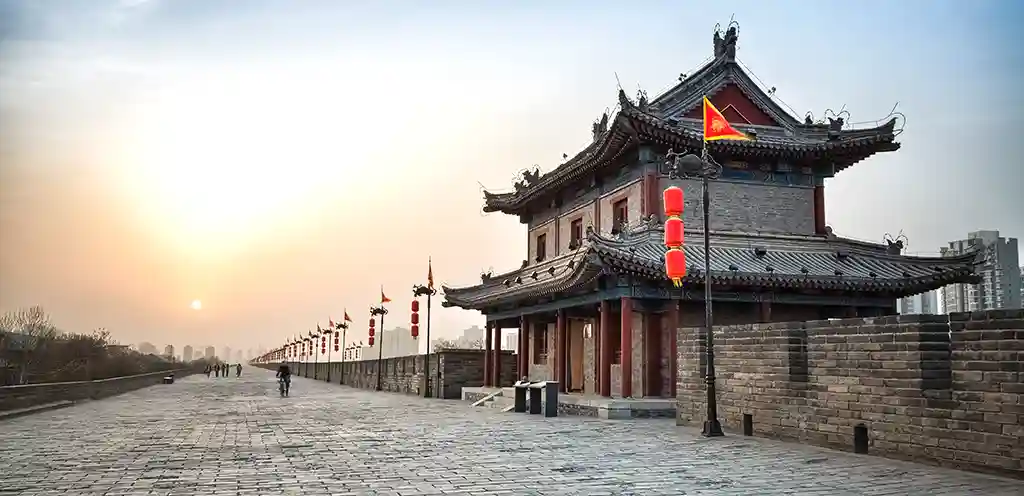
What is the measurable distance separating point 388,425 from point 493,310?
13483 mm

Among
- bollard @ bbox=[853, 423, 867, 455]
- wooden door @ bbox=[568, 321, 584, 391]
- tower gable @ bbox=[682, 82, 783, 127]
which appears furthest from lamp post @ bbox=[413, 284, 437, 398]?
bollard @ bbox=[853, 423, 867, 455]

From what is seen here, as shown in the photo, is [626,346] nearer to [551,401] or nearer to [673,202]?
[551,401]

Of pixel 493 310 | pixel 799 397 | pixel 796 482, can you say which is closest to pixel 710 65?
pixel 493 310

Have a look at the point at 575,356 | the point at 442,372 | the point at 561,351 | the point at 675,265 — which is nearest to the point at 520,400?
the point at 561,351

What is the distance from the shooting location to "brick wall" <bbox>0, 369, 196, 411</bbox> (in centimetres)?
1920

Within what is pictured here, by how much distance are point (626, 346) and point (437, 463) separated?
10.4 metres

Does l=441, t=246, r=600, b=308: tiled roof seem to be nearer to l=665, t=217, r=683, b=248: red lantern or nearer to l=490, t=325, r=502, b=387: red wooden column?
l=490, t=325, r=502, b=387: red wooden column

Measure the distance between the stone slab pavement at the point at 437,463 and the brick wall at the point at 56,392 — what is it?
12.1 ft

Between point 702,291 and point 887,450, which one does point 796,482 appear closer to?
point 887,450

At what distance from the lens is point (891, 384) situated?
407 inches

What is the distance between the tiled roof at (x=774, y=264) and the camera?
1894 cm

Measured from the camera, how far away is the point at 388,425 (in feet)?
53.5

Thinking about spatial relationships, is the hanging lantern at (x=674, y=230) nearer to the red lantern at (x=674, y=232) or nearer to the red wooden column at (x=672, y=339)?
the red lantern at (x=674, y=232)

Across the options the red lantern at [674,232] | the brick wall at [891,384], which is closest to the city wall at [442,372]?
the red lantern at [674,232]
